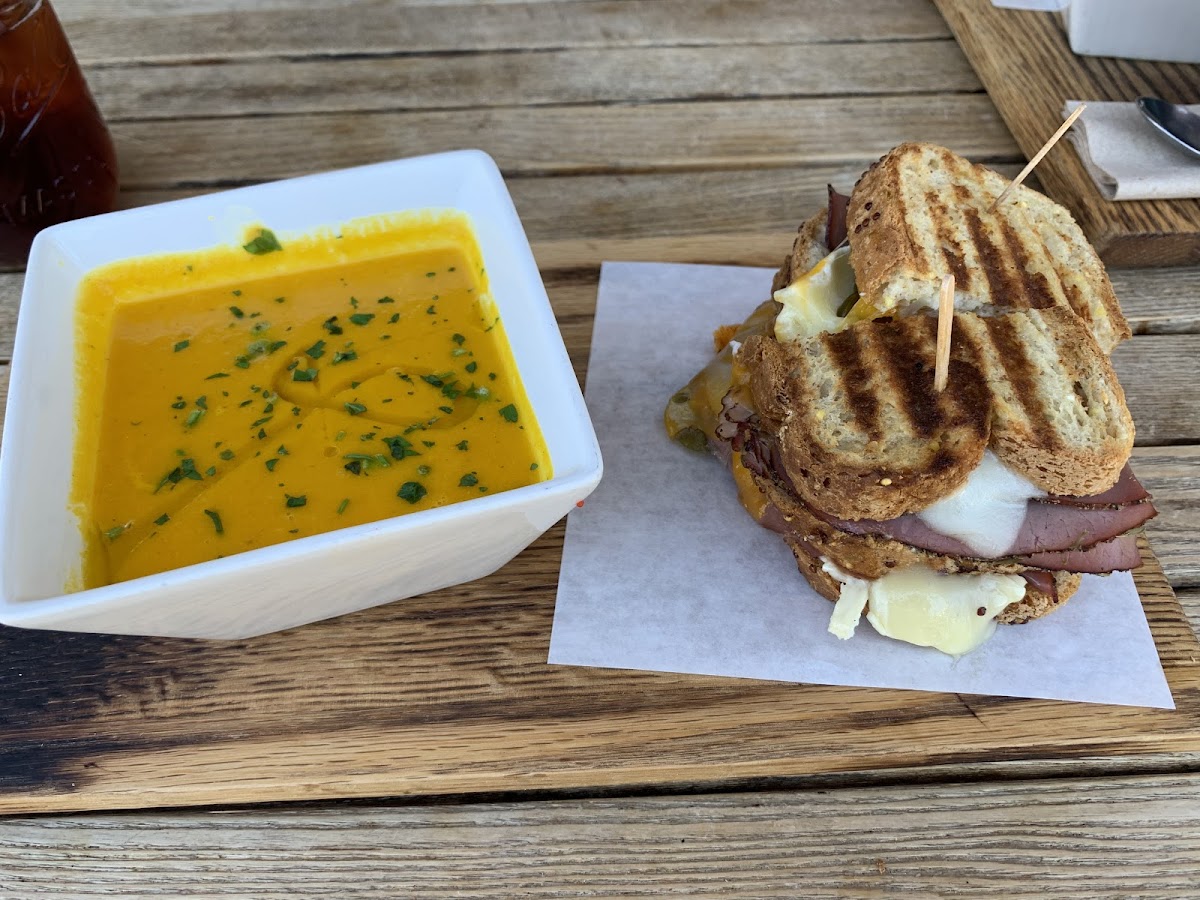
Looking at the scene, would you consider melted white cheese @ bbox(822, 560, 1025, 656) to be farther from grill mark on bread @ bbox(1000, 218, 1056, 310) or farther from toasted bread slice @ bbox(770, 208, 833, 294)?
toasted bread slice @ bbox(770, 208, 833, 294)

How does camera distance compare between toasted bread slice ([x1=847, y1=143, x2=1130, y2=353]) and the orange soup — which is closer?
the orange soup

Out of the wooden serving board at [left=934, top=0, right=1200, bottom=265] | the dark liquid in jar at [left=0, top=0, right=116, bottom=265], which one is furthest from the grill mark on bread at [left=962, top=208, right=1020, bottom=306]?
the dark liquid in jar at [left=0, top=0, right=116, bottom=265]

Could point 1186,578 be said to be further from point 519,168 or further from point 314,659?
point 519,168

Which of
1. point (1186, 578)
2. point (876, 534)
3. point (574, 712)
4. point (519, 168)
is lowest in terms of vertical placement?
point (1186, 578)

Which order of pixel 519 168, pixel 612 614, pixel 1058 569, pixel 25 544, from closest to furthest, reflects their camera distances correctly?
pixel 25 544 → pixel 1058 569 → pixel 612 614 → pixel 519 168

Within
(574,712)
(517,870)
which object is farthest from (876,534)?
(517,870)

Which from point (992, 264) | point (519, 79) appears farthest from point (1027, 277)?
point (519, 79)

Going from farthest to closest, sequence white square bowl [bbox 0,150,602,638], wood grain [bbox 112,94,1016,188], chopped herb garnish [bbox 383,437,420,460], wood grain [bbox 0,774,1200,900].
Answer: wood grain [bbox 112,94,1016,188] → chopped herb garnish [bbox 383,437,420,460] → wood grain [bbox 0,774,1200,900] → white square bowl [bbox 0,150,602,638]

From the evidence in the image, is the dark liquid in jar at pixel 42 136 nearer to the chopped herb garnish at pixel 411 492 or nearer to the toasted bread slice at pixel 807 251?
the chopped herb garnish at pixel 411 492
